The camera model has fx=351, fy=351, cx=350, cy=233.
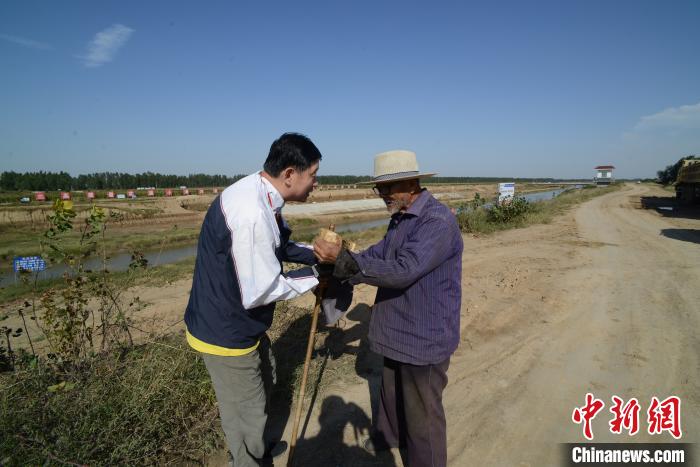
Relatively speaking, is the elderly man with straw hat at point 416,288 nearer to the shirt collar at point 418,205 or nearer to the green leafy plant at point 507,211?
the shirt collar at point 418,205

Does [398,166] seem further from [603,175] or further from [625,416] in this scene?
[603,175]

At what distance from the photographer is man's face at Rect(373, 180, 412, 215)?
2562 mm

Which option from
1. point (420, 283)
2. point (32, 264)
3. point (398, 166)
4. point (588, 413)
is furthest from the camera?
point (32, 264)

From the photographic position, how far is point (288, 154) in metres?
2.19

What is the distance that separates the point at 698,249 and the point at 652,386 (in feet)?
25.9

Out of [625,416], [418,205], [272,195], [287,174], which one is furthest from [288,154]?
→ [625,416]

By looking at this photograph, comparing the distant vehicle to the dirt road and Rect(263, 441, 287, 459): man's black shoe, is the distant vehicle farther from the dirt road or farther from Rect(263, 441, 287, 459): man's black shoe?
Rect(263, 441, 287, 459): man's black shoe

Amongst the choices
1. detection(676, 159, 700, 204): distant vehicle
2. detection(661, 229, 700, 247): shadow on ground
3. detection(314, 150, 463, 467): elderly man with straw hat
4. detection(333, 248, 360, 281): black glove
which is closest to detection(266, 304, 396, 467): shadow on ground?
detection(314, 150, 463, 467): elderly man with straw hat

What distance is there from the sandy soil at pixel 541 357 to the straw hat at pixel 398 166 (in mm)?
2233

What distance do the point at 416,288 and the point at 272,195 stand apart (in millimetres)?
1142

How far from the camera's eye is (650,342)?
4.30 metres

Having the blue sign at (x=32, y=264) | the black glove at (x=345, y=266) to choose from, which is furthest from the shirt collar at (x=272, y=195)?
the blue sign at (x=32, y=264)

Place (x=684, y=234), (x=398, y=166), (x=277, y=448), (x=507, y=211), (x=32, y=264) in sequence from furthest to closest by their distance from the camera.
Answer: (x=507, y=211) → (x=684, y=234) → (x=32, y=264) → (x=277, y=448) → (x=398, y=166)

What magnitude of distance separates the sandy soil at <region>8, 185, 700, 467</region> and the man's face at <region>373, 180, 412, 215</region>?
6.62 ft
